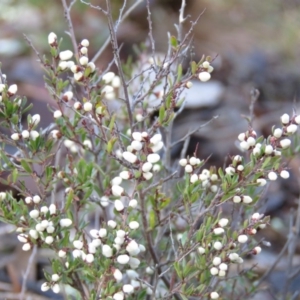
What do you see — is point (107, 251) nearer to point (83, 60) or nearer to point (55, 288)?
point (55, 288)

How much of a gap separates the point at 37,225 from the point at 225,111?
2173 mm

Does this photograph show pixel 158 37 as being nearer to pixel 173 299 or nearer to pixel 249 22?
pixel 249 22

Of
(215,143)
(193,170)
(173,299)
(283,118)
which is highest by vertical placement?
(283,118)

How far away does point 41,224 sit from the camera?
847mm

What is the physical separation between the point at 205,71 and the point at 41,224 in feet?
1.08

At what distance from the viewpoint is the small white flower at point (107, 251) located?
799mm

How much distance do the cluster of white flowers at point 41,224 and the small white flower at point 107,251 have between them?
94 mm

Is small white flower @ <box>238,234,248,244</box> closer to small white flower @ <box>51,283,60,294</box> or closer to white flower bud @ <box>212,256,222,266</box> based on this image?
white flower bud @ <box>212,256,222,266</box>

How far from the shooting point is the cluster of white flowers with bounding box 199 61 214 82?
841 millimetres

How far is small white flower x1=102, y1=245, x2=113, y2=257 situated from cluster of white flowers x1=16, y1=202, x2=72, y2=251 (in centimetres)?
9

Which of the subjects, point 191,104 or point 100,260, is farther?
point 191,104

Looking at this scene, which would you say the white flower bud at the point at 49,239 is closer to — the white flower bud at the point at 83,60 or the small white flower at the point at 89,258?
the small white flower at the point at 89,258

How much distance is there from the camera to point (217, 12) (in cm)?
438

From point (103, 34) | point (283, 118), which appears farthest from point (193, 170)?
point (103, 34)
